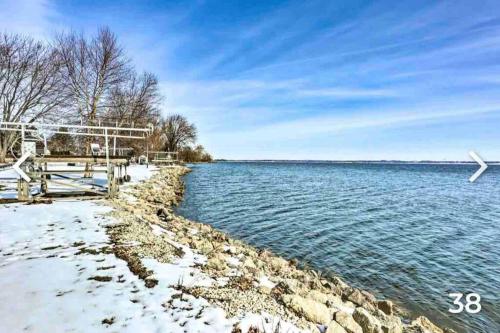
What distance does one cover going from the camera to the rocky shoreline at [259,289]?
4.23m

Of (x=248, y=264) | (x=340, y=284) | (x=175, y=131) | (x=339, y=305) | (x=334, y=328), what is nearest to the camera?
(x=334, y=328)

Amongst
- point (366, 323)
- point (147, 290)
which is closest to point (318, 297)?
point (366, 323)

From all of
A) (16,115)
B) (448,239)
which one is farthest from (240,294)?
(16,115)

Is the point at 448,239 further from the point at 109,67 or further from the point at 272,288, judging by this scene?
the point at 109,67

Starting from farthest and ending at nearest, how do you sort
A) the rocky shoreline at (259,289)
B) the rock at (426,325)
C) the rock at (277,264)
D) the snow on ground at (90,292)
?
the rock at (277,264) < the rock at (426,325) < the rocky shoreline at (259,289) < the snow on ground at (90,292)

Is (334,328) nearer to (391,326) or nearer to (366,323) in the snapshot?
(366,323)

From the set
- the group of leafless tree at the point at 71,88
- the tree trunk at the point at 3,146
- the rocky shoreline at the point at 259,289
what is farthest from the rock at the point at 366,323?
the tree trunk at the point at 3,146

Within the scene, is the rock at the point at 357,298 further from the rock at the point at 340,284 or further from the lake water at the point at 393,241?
the lake water at the point at 393,241

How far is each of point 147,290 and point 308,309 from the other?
7.48 ft

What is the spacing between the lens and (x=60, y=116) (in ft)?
85.3

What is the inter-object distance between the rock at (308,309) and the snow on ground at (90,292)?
0.51 metres

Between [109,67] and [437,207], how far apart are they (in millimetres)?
22877

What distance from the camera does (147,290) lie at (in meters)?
4.49

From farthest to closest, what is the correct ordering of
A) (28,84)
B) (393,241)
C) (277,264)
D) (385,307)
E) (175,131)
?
(175,131) → (28,84) → (393,241) → (277,264) → (385,307)
